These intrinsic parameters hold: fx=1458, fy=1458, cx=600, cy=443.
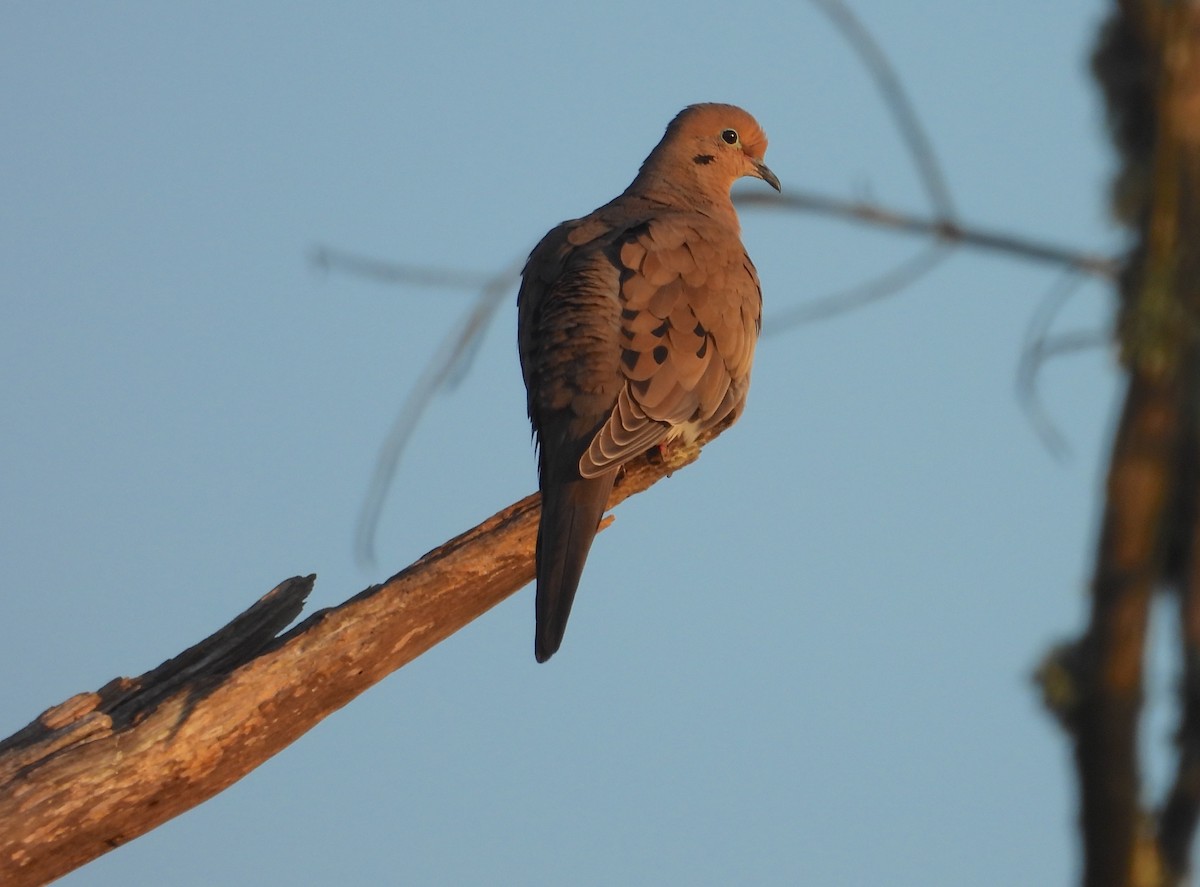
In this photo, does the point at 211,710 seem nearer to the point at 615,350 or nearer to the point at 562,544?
the point at 562,544

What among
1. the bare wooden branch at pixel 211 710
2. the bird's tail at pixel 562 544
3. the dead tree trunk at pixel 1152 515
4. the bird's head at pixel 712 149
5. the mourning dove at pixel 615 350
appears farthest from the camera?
the bird's head at pixel 712 149

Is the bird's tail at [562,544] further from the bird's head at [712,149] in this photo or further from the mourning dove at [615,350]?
the bird's head at [712,149]

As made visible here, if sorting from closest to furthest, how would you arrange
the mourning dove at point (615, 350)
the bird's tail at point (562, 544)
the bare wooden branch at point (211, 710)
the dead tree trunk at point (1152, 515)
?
1. the dead tree trunk at point (1152, 515)
2. the bare wooden branch at point (211, 710)
3. the bird's tail at point (562, 544)
4. the mourning dove at point (615, 350)

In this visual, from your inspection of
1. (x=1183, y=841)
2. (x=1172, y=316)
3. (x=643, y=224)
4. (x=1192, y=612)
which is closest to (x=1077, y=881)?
(x=1183, y=841)

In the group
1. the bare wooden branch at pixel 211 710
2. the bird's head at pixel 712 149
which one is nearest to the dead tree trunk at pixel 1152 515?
the bare wooden branch at pixel 211 710

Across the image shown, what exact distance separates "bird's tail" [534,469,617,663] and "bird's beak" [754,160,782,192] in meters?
2.26

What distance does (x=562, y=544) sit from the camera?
4152 millimetres

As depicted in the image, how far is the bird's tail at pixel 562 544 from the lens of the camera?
4059mm

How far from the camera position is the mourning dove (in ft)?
14.1

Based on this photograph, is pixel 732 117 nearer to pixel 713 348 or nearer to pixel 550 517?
pixel 713 348

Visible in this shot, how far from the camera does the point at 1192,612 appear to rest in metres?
A: 1.57

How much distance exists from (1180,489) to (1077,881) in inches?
17.5

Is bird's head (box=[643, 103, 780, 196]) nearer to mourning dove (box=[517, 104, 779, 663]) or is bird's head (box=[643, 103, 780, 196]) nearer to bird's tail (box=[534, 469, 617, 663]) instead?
mourning dove (box=[517, 104, 779, 663])

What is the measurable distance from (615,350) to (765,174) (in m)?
1.90
